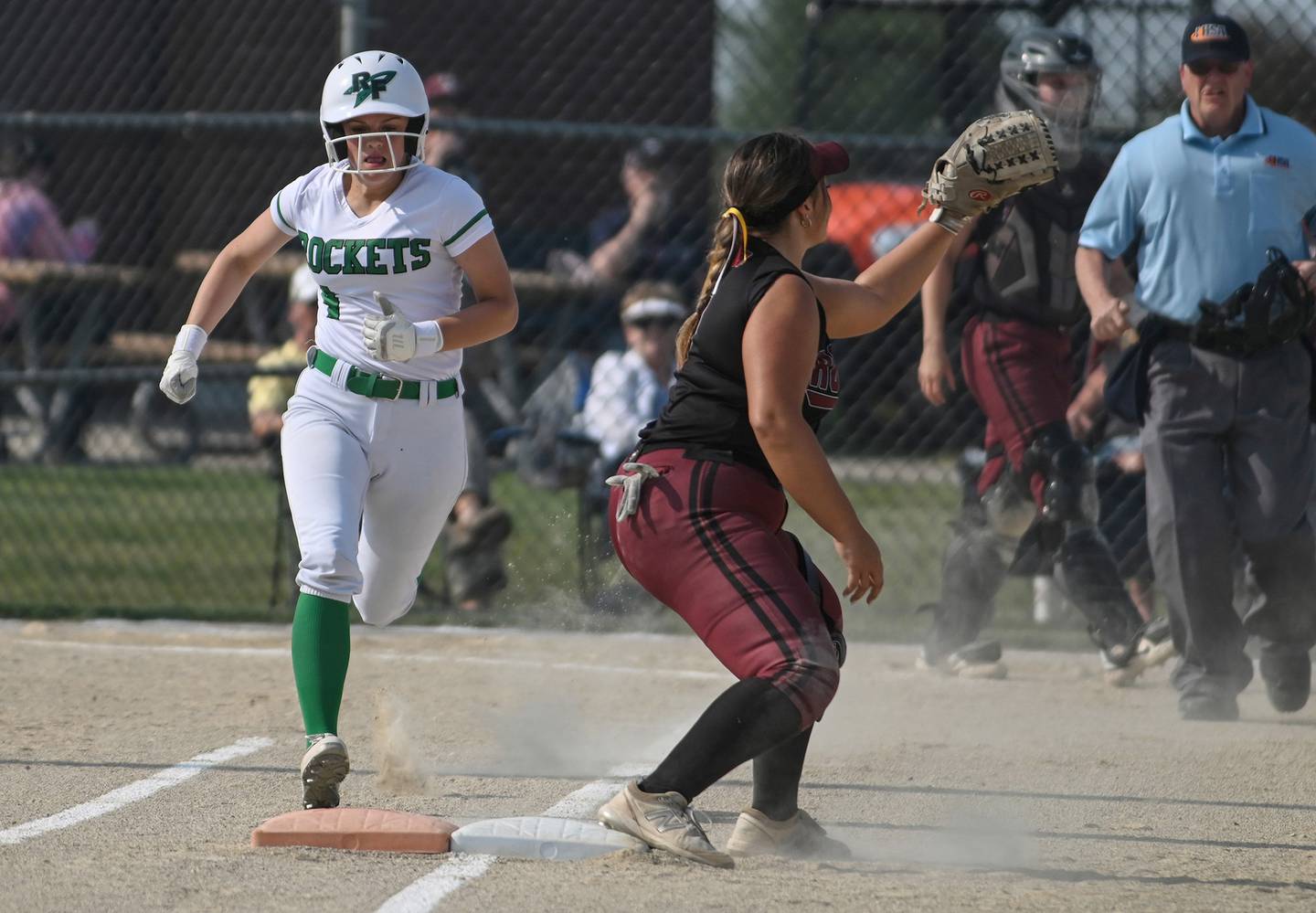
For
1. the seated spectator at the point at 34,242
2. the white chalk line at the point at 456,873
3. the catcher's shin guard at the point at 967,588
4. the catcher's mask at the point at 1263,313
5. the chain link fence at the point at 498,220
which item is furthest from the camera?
the seated spectator at the point at 34,242

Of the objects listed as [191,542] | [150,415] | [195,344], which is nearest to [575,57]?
[150,415]

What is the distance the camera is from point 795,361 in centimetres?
397

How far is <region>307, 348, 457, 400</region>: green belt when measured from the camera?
4.74 metres

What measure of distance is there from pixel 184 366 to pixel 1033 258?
355cm

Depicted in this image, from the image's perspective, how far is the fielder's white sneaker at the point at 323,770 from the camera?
14.3 feet

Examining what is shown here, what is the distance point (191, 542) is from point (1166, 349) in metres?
5.88

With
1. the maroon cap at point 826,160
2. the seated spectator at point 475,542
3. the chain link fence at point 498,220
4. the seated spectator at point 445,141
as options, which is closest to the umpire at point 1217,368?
the chain link fence at point 498,220

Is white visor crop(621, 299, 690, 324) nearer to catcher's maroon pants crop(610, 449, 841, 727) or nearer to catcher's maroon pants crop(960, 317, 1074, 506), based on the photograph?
catcher's maroon pants crop(960, 317, 1074, 506)

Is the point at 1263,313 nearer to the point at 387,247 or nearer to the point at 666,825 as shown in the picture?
the point at 387,247

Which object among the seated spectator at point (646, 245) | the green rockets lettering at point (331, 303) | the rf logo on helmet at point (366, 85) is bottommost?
the seated spectator at point (646, 245)

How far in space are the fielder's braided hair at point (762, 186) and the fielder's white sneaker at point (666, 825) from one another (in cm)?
106

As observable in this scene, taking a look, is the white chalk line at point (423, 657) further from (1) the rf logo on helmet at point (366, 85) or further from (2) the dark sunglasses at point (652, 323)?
(1) the rf logo on helmet at point (366, 85)

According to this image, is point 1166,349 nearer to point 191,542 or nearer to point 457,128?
point 457,128

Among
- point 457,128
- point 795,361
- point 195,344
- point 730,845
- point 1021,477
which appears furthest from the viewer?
point 457,128
